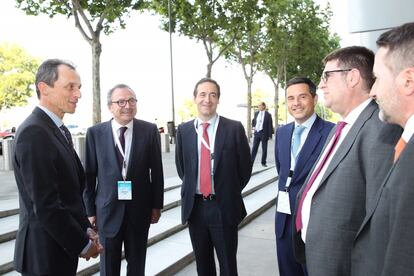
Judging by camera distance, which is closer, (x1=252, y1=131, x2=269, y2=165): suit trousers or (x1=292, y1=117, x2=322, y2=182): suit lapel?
(x1=292, y1=117, x2=322, y2=182): suit lapel

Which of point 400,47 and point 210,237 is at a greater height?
point 400,47

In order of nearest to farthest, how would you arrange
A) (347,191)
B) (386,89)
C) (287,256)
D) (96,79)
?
(386,89), (347,191), (287,256), (96,79)

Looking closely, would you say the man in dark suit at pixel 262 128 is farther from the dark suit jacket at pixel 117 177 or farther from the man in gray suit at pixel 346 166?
the man in gray suit at pixel 346 166

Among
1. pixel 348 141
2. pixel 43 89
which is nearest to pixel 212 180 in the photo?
pixel 43 89

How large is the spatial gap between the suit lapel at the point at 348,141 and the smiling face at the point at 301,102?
1.35 m

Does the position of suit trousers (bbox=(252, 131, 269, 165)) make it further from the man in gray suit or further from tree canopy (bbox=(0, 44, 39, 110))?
tree canopy (bbox=(0, 44, 39, 110))

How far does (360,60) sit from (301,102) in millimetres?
1255

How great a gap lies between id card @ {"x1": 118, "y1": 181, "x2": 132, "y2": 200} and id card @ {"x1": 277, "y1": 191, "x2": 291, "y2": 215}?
130 cm

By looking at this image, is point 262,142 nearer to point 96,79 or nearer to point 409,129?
point 96,79

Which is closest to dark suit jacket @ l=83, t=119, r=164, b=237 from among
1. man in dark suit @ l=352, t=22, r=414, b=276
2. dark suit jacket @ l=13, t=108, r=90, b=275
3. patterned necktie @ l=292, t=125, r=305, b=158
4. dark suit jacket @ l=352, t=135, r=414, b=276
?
dark suit jacket @ l=13, t=108, r=90, b=275

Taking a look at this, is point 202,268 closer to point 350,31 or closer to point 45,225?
point 45,225

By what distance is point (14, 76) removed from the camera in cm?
3950

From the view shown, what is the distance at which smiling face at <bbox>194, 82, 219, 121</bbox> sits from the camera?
353 cm

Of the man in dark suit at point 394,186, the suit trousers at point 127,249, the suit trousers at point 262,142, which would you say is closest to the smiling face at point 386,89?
the man in dark suit at point 394,186
